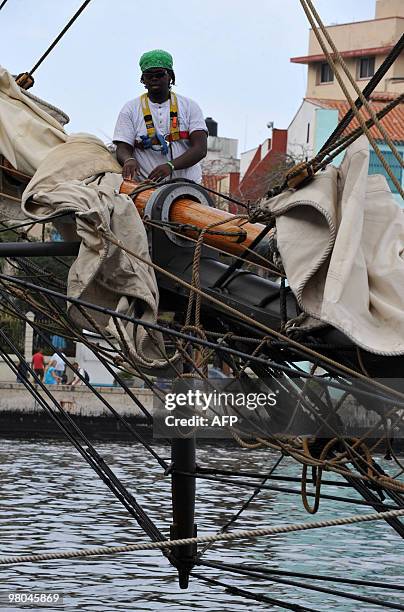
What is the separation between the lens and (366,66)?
54.0 meters

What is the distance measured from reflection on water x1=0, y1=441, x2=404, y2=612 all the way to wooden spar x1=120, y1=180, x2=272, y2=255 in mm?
3819

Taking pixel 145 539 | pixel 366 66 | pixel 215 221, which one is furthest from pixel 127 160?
pixel 366 66

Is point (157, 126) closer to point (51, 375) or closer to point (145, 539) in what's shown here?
point (145, 539)

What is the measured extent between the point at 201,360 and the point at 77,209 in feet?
3.05

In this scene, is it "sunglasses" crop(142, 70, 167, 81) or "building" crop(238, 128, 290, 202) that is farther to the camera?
"building" crop(238, 128, 290, 202)

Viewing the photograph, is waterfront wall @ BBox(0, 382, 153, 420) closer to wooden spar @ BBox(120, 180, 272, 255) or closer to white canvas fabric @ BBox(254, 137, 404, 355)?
wooden spar @ BBox(120, 180, 272, 255)

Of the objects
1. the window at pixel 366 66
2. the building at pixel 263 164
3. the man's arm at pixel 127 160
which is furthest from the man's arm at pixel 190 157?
the window at pixel 366 66

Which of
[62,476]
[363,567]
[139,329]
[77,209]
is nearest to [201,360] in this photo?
[139,329]

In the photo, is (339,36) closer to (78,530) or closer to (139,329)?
(78,530)

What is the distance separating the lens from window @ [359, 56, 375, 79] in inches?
2113

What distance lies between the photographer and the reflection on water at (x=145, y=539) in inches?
400

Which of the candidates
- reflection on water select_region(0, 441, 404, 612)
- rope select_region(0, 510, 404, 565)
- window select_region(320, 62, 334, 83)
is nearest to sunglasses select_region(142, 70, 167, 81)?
rope select_region(0, 510, 404, 565)

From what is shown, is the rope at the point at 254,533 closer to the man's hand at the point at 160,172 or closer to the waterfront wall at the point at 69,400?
the man's hand at the point at 160,172

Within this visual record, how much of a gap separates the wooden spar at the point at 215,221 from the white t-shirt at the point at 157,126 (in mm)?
756
